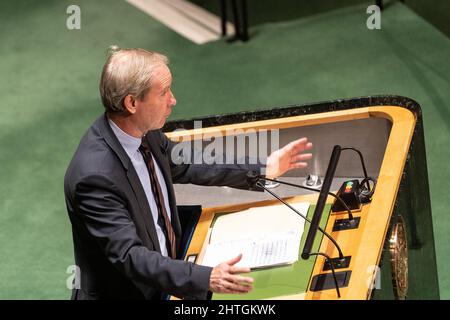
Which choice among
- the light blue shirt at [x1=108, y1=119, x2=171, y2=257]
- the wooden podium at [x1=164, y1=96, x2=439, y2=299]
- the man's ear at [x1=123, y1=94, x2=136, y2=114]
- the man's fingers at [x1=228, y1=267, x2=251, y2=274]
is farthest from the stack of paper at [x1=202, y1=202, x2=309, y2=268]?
the man's ear at [x1=123, y1=94, x2=136, y2=114]

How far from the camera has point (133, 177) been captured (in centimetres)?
294

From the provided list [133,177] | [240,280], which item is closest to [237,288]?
[240,280]

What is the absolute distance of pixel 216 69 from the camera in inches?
242

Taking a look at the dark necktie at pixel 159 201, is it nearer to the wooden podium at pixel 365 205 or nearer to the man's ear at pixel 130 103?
the wooden podium at pixel 365 205

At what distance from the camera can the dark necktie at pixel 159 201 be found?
3088mm

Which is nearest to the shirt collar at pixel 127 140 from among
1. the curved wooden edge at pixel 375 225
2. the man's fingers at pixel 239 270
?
the man's fingers at pixel 239 270

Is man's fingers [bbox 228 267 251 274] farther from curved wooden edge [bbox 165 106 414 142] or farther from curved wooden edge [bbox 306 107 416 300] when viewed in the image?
curved wooden edge [bbox 165 106 414 142]

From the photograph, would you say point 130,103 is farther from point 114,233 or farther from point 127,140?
point 114,233

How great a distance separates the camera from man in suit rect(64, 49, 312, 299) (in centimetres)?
274

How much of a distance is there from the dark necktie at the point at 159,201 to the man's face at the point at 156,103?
6.3 inches

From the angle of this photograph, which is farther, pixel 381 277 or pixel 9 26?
pixel 9 26
